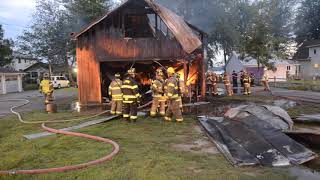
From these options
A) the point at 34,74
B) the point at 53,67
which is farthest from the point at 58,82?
the point at 34,74

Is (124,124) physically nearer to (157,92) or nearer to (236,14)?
(157,92)

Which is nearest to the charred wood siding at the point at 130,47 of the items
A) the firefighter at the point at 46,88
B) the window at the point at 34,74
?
the firefighter at the point at 46,88

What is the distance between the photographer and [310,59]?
48156 millimetres

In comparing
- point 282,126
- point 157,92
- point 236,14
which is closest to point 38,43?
point 236,14

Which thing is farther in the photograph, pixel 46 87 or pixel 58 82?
pixel 58 82

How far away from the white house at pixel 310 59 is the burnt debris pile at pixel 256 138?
3683cm

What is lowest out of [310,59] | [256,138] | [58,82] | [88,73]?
[256,138]

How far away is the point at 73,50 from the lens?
148ft

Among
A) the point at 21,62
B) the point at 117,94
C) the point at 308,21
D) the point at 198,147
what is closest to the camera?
the point at 198,147

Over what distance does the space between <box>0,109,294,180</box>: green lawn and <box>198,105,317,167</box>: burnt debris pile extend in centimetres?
36

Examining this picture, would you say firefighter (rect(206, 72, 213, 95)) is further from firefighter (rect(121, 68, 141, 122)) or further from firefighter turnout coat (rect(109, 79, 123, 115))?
firefighter (rect(121, 68, 141, 122))

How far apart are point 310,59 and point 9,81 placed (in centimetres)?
3867

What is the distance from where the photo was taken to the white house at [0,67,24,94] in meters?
36.2

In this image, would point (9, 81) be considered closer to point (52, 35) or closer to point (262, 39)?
point (52, 35)
